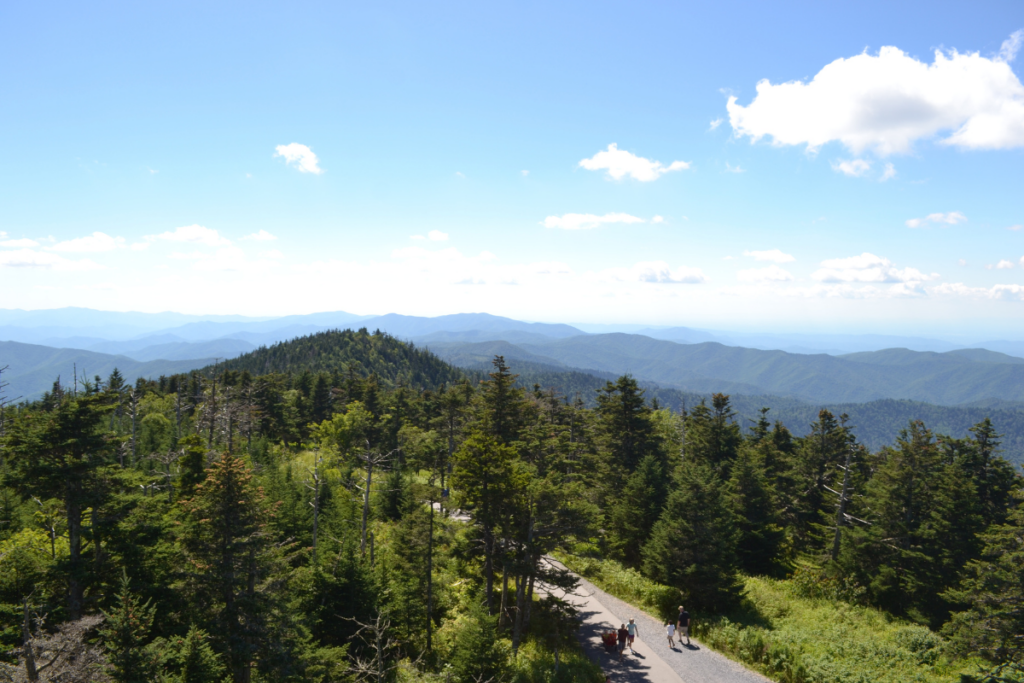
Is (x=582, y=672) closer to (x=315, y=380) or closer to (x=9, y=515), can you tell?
(x=9, y=515)

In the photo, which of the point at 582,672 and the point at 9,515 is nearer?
the point at 582,672

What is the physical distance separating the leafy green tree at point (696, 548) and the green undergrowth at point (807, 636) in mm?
972

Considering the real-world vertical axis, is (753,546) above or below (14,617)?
below

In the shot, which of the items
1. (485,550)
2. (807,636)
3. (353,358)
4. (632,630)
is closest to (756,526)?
(807,636)

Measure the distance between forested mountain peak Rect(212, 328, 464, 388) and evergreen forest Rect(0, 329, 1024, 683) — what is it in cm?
10044

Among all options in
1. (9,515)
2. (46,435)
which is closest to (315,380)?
(9,515)

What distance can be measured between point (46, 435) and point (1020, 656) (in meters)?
41.6

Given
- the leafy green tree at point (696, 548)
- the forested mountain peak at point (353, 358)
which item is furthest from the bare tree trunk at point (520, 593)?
the forested mountain peak at point (353, 358)

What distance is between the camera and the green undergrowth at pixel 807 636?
2200 centimetres

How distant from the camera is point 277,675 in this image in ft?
55.8

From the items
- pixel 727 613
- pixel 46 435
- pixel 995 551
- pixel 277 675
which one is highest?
pixel 46 435

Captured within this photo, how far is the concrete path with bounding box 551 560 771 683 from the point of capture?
2219 centimetres

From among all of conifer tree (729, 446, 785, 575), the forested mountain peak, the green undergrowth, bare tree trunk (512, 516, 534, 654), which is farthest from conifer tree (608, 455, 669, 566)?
the forested mountain peak

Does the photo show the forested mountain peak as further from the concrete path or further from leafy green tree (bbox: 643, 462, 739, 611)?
the concrete path
